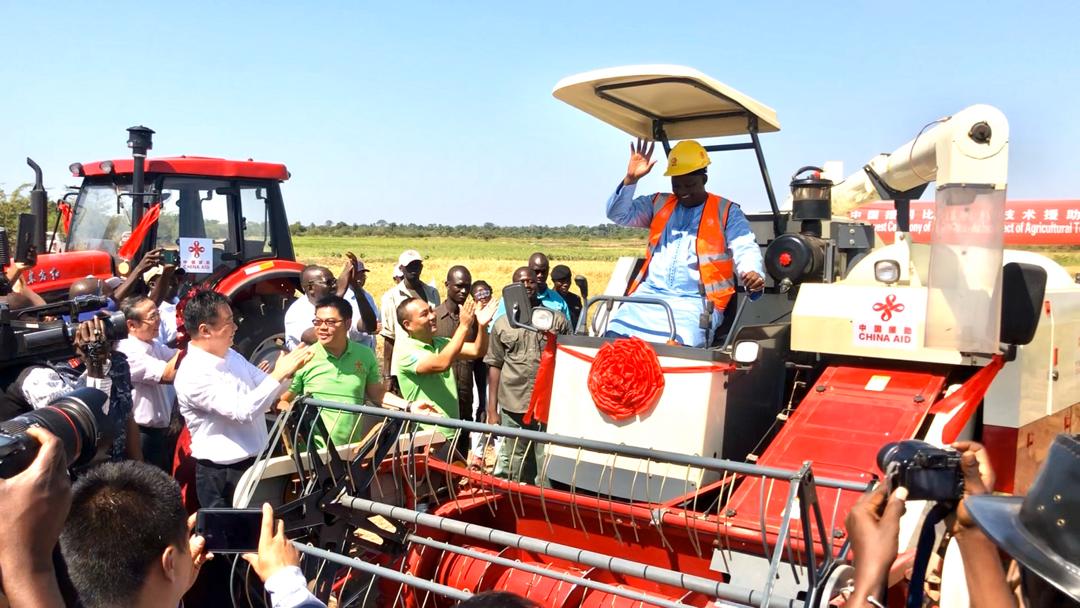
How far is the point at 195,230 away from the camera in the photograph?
8.42 m

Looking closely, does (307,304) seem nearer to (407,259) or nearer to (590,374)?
(407,259)

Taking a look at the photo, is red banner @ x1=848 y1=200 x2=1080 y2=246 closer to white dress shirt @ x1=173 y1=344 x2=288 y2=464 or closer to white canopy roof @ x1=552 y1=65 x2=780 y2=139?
white canopy roof @ x1=552 y1=65 x2=780 y2=139

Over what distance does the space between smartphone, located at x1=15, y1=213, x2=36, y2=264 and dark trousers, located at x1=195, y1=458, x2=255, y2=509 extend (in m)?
2.23

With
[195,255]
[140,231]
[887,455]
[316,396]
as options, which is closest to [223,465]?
[316,396]

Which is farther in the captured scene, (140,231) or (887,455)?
(140,231)

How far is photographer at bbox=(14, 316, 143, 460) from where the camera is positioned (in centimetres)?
354

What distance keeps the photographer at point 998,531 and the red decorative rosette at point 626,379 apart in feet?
5.97

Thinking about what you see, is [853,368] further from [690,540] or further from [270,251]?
[270,251]

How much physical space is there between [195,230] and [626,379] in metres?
5.81

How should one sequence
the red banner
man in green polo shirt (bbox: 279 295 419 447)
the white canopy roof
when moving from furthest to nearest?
the red banner < man in green polo shirt (bbox: 279 295 419 447) < the white canopy roof

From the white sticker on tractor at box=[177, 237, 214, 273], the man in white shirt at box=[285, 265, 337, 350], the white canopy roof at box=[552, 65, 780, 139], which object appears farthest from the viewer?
the white sticker on tractor at box=[177, 237, 214, 273]

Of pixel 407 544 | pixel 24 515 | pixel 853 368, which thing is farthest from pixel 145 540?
pixel 853 368

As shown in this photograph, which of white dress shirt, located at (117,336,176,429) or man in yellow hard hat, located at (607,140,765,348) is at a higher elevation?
man in yellow hard hat, located at (607,140,765,348)

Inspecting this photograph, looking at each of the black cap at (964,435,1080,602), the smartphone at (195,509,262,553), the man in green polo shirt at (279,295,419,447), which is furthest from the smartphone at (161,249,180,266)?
the black cap at (964,435,1080,602)
